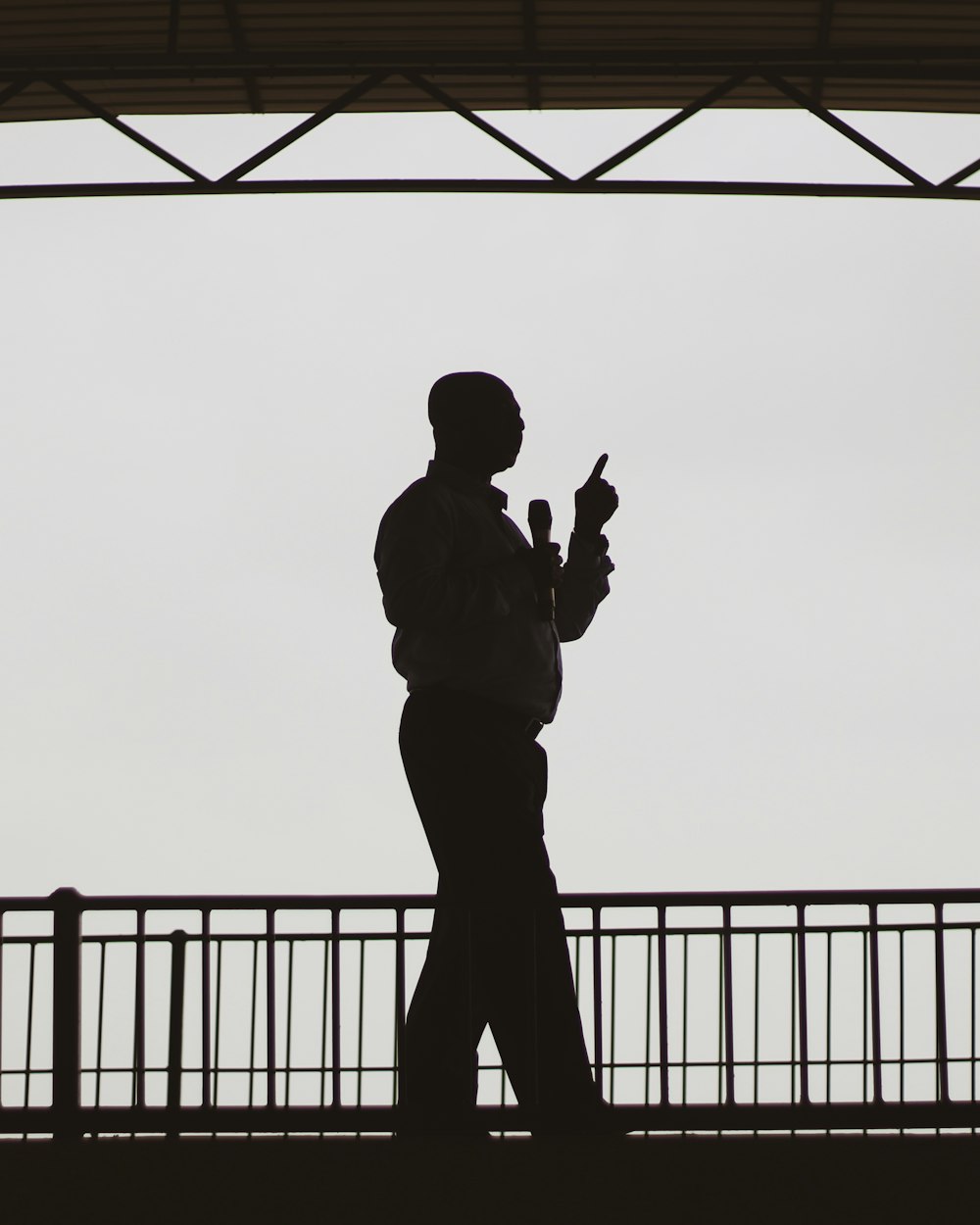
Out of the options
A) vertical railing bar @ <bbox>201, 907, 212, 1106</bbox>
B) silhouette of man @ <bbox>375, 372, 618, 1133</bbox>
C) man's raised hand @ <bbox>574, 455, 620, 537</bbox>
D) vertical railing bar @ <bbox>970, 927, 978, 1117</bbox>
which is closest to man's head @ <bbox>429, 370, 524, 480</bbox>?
silhouette of man @ <bbox>375, 372, 618, 1133</bbox>

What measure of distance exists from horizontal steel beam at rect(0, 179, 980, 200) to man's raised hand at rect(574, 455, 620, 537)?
2.98 meters

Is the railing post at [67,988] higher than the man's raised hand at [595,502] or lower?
lower

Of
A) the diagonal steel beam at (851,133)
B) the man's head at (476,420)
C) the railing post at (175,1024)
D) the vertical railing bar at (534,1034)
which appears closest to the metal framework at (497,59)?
the diagonal steel beam at (851,133)

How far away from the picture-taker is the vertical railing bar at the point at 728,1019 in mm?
4594

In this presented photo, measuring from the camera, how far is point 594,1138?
13.3ft

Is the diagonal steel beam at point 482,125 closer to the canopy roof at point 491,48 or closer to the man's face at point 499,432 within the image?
the canopy roof at point 491,48

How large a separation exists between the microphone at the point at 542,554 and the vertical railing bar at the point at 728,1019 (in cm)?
105

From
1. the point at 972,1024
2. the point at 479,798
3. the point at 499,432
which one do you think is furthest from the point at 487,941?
the point at 972,1024

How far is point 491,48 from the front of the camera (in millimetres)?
7191

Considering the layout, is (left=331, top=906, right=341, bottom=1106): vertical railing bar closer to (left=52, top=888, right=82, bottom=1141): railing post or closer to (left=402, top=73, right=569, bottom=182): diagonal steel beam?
(left=52, top=888, right=82, bottom=1141): railing post

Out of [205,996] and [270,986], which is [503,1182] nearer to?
[270,986]

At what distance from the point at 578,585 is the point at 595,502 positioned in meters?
0.24

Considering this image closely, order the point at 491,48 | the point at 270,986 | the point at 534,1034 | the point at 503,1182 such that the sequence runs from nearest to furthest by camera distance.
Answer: the point at 503,1182 < the point at 534,1034 < the point at 270,986 < the point at 491,48

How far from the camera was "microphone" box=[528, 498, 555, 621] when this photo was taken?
4.32 meters
